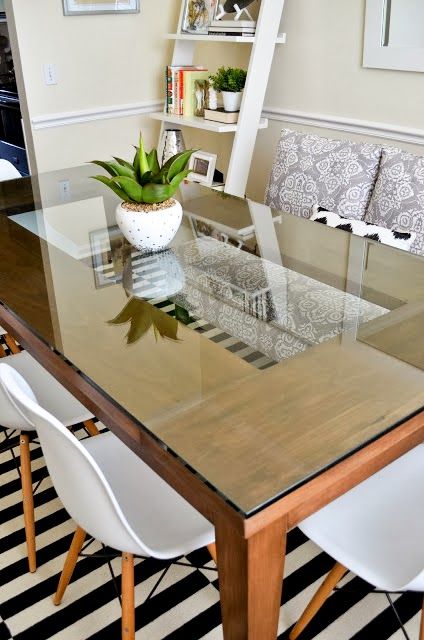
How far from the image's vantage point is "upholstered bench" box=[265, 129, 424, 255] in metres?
2.38

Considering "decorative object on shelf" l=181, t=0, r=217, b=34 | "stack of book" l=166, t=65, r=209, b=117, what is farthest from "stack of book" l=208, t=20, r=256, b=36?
"stack of book" l=166, t=65, r=209, b=117

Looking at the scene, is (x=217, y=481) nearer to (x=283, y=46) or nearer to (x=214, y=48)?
(x=283, y=46)

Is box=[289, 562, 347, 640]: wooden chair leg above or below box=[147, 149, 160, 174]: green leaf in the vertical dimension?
below

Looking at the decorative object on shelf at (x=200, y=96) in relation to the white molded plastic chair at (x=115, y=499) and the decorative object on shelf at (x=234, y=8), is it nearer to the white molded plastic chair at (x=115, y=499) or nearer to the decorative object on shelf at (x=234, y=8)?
the decorative object on shelf at (x=234, y=8)

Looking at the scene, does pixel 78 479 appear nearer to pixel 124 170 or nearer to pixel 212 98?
pixel 124 170

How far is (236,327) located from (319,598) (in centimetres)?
65

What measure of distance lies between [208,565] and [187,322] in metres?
0.70

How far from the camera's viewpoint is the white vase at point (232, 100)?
→ 3334mm

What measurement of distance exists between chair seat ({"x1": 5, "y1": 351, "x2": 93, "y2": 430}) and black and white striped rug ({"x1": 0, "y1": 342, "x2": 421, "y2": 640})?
0.37 metres

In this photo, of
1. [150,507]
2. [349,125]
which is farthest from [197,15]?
[150,507]

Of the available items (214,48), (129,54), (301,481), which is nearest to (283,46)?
(214,48)

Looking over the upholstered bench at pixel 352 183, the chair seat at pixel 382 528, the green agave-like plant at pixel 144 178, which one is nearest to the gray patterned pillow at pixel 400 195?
the upholstered bench at pixel 352 183

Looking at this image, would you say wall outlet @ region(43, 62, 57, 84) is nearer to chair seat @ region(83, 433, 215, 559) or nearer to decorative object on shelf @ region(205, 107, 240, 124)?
decorative object on shelf @ region(205, 107, 240, 124)

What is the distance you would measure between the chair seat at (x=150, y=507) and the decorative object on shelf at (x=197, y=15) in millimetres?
2742
